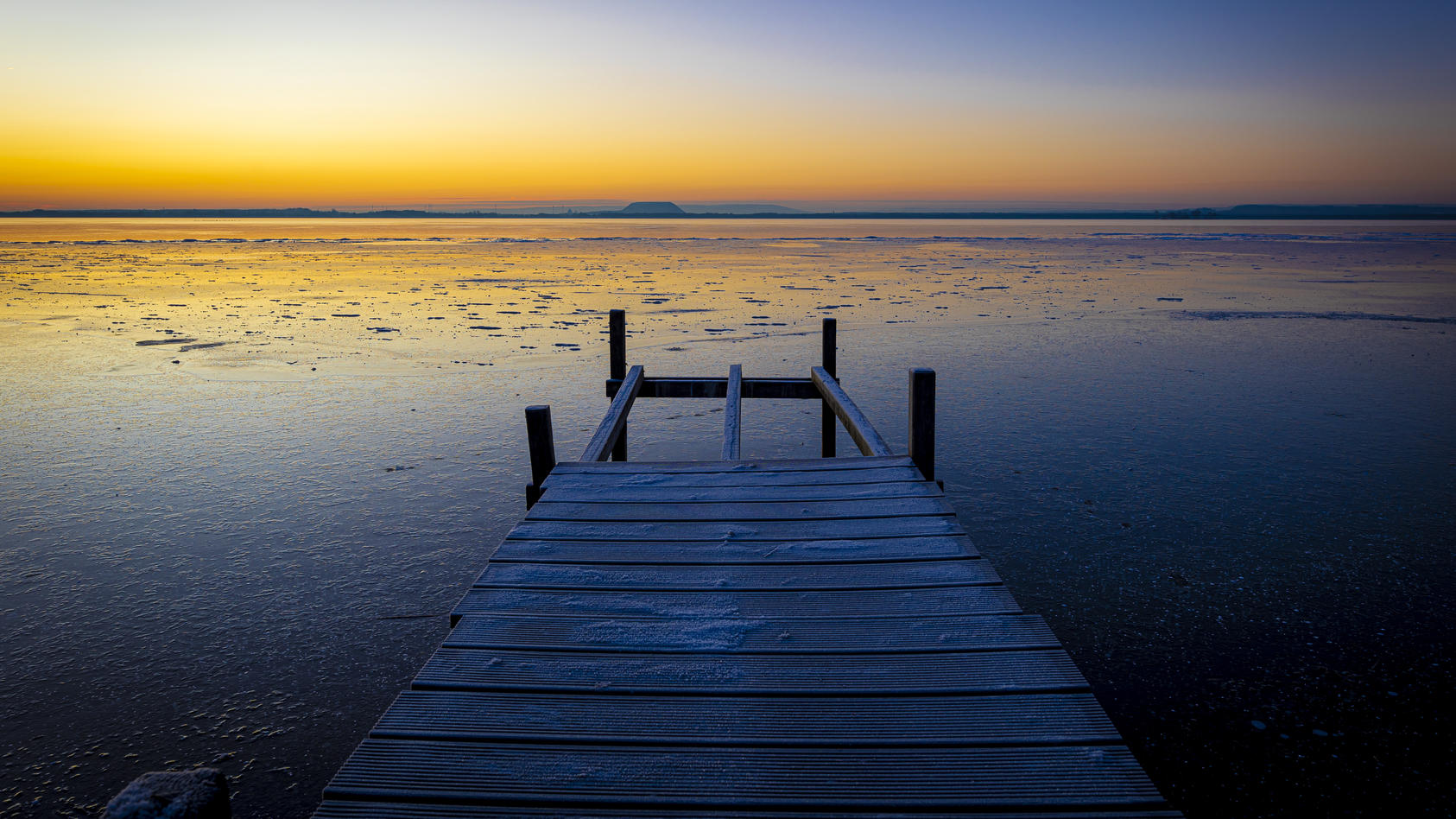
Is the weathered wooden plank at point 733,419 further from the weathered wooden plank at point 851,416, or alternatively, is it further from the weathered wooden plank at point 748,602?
the weathered wooden plank at point 748,602

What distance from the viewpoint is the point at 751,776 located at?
2.44 m

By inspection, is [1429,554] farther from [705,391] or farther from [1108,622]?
[705,391]

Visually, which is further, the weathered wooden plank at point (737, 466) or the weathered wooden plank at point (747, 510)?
the weathered wooden plank at point (737, 466)

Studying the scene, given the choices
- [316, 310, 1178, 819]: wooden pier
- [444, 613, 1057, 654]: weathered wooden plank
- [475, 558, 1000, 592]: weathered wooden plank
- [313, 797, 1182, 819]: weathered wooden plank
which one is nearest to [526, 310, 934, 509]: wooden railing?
[316, 310, 1178, 819]: wooden pier

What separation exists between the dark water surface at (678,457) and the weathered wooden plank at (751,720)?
1781mm

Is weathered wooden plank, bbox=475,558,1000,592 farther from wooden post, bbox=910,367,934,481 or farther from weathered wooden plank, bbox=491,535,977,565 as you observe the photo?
wooden post, bbox=910,367,934,481

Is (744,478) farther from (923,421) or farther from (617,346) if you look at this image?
(617,346)

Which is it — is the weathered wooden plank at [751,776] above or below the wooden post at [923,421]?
below

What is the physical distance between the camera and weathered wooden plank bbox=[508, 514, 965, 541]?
4332mm

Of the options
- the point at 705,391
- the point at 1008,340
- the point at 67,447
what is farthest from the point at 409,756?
the point at 1008,340

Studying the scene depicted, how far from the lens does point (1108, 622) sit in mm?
5449

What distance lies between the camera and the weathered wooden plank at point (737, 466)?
18.3 feet

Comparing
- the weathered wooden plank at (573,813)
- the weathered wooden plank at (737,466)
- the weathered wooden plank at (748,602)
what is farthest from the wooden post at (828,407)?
the weathered wooden plank at (573,813)

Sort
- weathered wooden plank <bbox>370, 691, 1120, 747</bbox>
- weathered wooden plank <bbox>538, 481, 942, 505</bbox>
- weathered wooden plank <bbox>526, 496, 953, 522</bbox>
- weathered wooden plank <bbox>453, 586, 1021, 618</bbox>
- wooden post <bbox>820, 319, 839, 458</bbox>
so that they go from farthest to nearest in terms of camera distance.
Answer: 1. wooden post <bbox>820, 319, 839, 458</bbox>
2. weathered wooden plank <bbox>538, 481, 942, 505</bbox>
3. weathered wooden plank <bbox>526, 496, 953, 522</bbox>
4. weathered wooden plank <bbox>453, 586, 1021, 618</bbox>
5. weathered wooden plank <bbox>370, 691, 1120, 747</bbox>
